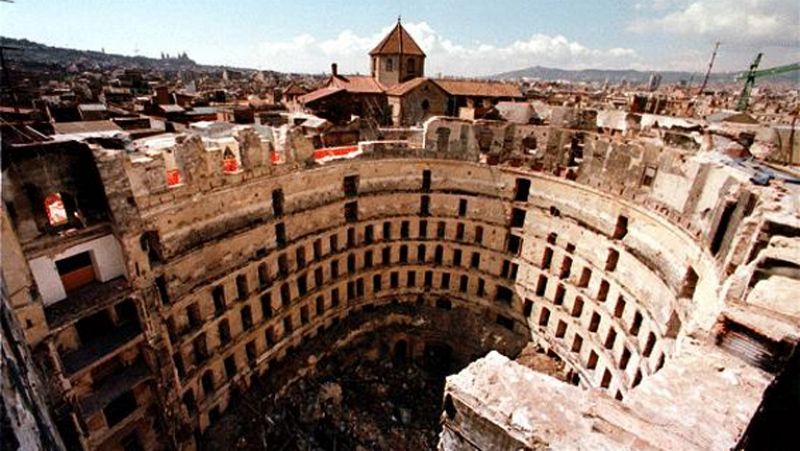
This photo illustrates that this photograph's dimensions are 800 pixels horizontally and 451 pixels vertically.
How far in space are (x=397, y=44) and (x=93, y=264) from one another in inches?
2170

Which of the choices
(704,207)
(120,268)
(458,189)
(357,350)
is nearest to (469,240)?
(458,189)

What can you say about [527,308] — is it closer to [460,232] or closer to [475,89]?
[460,232]

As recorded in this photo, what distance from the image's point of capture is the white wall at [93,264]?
15641mm

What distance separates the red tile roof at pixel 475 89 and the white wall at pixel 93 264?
52.0m

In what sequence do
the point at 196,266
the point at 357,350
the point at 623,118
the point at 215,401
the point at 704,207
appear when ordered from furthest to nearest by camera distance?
the point at 623,118
the point at 357,350
the point at 215,401
the point at 196,266
the point at 704,207

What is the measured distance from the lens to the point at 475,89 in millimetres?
66562

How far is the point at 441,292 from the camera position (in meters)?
36.6

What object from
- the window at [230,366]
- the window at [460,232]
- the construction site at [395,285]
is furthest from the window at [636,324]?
the window at [230,366]

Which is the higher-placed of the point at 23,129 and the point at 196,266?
the point at 23,129

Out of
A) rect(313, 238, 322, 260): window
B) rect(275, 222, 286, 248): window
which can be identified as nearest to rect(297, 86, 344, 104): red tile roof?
rect(313, 238, 322, 260): window

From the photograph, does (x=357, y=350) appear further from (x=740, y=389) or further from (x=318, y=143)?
(x=740, y=389)

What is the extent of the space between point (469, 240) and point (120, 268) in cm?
2507

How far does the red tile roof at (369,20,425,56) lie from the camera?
6191 cm

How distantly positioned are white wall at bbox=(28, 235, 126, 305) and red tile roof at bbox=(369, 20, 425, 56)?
176 feet
